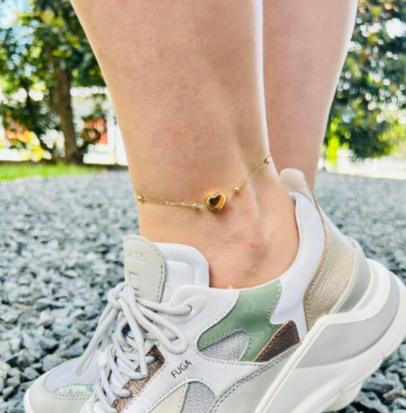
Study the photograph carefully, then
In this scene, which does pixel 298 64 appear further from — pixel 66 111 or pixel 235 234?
pixel 66 111

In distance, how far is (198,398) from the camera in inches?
29.8

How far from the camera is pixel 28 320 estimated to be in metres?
1.36

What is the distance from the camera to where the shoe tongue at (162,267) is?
744 millimetres

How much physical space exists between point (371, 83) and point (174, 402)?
28.0 ft

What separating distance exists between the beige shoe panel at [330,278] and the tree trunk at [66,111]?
8011 millimetres

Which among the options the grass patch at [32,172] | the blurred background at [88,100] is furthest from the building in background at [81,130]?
the grass patch at [32,172]

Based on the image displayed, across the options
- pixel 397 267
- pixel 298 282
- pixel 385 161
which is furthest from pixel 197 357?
pixel 385 161

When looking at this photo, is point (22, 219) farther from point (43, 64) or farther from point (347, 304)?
point (43, 64)

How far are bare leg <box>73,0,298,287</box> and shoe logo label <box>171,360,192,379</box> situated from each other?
0.48ft

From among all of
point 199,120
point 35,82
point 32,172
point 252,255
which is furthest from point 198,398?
point 35,82

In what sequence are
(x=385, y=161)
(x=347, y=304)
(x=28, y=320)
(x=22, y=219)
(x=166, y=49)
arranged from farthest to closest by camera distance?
1. (x=385, y=161)
2. (x=22, y=219)
3. (x=28, y=320)
4. (x=347, y=304)
5. (x=166, y=49)

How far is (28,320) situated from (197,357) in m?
0.82

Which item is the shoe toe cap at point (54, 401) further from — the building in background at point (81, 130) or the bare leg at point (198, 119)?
the building in background at point (81, 130)

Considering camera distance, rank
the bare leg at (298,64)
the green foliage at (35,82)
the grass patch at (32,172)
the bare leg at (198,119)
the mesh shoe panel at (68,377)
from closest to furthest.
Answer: the bare leg at (198,119) → the mesh shoe panel at (68,377) → the bare leg at (298,64) → the grass patch at (32,172) → the green foliage at (35,82)
